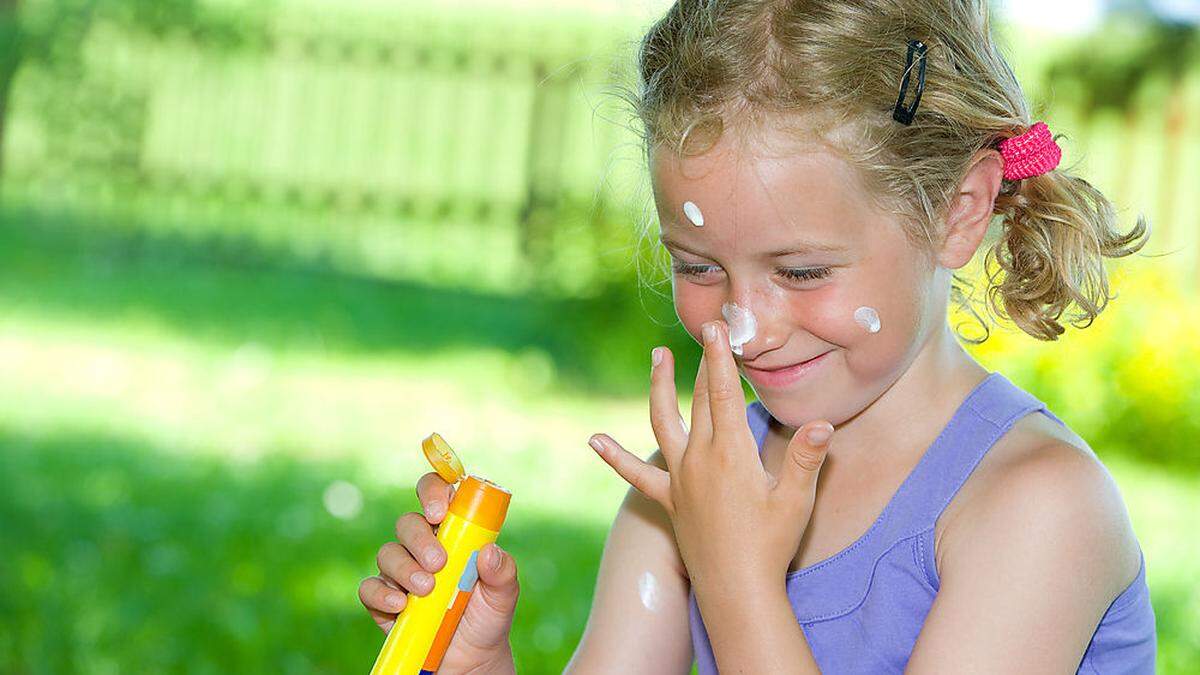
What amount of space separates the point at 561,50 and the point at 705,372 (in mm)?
7719

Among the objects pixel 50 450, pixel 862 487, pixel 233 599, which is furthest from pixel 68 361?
pixel 862 487

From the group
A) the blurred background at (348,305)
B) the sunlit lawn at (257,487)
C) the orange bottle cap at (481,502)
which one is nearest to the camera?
the orange bottle cap at (481,502)

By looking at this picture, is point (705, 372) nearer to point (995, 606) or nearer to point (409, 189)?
point (995, 606)

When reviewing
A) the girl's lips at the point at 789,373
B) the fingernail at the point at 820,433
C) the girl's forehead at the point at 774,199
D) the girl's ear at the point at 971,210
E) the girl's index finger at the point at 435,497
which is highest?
the girl's forehead at the point at 774,199

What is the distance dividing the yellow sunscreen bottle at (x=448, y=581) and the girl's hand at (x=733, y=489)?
0.21 meters

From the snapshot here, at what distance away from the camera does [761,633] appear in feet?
5.19

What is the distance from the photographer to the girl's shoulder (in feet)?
5.27

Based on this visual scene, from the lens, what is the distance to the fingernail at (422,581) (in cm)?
166

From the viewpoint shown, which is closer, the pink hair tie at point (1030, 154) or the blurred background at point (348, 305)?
the pink hair tie at point (1030, 154)

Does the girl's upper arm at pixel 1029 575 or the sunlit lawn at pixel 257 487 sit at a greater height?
the girl's upper arm at pixel 1029 575

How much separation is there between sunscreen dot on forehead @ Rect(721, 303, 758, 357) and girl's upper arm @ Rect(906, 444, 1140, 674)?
311 millimetres

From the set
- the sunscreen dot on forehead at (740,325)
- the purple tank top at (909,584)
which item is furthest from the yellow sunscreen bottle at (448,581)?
the purple tank top at (909,584)

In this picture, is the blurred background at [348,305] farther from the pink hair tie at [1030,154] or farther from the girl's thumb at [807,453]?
the girl's thumb at [807,453]

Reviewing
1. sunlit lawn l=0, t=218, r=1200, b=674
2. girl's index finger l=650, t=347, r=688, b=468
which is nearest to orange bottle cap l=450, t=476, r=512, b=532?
girl's index finger l=650, t=347, r=688, b=468
